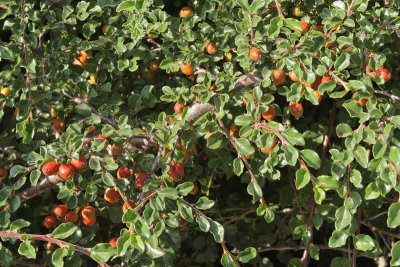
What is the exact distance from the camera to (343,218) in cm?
152

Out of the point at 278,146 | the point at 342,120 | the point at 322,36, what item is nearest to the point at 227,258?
the point at 278,146

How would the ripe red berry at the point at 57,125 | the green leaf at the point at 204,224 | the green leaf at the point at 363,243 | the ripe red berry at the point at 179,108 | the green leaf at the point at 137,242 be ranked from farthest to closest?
the ripe red berry at the point at 57,125 → the ripe red berry at the point at 179,108 → the green leaf at the point at 363,243 → the green leaf at the point at 204,224 → the green leaf at the point at 137,242

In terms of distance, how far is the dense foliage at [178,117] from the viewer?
151cm

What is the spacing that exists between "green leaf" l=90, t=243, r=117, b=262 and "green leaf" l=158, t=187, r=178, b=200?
181 millimetres

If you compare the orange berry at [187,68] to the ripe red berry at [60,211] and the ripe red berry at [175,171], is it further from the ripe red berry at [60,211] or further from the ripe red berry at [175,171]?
the ripe red berry at [60,211]

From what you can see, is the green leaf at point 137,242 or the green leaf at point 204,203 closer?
the green leaf at point 137,242

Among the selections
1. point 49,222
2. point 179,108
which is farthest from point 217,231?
point 49,222

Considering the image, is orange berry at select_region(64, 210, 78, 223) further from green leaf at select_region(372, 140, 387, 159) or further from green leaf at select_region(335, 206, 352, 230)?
green leaf at select_region(372, 140, 387, 159)

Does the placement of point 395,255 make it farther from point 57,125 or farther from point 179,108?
point 57,125

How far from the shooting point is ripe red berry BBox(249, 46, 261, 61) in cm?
161

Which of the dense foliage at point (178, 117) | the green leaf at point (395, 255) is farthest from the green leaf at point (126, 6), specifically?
the green leaf at point (395, 255)

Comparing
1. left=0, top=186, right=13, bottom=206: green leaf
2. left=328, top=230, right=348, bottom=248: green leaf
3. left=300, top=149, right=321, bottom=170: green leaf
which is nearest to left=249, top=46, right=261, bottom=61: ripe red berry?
Answer: left=300, top=149, right=321, bottom=170: green leaf

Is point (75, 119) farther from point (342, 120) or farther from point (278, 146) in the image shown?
point (342, 120)

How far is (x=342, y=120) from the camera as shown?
2.13 metres
